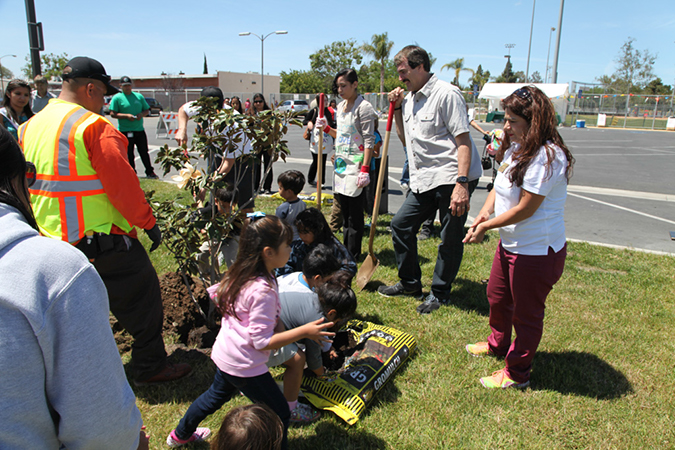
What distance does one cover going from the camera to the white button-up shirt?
12.4 feet

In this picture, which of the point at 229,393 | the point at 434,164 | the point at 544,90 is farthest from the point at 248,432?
the point at 544,90

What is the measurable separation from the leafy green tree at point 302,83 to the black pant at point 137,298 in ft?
220

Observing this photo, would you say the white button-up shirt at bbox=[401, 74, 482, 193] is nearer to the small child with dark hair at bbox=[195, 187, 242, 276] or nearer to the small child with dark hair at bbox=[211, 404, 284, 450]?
the small child with dark hair at bbox=[195, 187, 242, 276]

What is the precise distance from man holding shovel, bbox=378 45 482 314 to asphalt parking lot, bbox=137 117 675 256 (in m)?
3.33

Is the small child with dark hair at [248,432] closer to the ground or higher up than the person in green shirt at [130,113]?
closer to the ground

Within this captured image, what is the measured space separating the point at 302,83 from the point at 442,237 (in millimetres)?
68138

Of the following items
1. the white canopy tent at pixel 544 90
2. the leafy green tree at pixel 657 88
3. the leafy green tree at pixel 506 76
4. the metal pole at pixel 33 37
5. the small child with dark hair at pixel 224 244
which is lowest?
the small child with dark hair at pixel 224 244

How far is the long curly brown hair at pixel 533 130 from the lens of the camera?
254cm

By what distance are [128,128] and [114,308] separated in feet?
24.7

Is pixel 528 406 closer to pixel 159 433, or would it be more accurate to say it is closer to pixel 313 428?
pixel 313 428

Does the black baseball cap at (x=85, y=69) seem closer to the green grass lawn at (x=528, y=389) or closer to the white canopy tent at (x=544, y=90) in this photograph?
the green grass lawn at (x=528, y=389)

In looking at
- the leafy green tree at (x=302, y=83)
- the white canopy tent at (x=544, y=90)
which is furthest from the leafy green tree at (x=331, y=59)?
the white canopy tent at (x=544, y=90)

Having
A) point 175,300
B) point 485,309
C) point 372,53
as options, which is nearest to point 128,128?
point 175,300

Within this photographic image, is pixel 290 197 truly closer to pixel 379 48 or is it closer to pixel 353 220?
pixel 353 220
